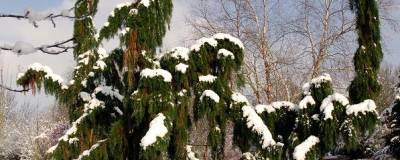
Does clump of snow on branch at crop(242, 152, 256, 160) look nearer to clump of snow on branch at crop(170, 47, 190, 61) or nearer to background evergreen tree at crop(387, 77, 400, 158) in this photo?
clump of snow on branch at crop(170, 47, 190, 61)

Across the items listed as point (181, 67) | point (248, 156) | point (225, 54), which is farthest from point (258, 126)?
point (181, 67)

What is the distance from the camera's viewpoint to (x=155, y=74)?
5695 millimetres

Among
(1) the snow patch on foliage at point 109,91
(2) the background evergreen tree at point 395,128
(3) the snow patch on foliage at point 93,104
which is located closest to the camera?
(3) the snow patch on foliage at point 93,104

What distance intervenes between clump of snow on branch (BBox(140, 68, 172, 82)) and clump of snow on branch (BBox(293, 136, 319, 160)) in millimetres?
1435

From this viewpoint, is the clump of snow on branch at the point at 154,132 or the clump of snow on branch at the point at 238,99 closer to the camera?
the clump of snow on branch at the point at 154,132

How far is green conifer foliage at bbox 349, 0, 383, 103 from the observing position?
5.59 m

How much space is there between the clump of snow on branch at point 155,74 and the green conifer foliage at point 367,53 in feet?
5.96

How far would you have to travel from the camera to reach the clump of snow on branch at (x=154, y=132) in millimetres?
5273

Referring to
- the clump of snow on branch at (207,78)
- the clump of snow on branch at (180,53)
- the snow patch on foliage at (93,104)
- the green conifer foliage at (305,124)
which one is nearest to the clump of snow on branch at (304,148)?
the green conifer foliage at (305,124)

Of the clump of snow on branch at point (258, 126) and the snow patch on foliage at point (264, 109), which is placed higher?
the snow patch on foliage at point (264, 109)

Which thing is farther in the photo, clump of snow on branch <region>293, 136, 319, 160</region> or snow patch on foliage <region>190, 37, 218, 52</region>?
snow patch on foliage <region>190, 37, 218, 52</region>

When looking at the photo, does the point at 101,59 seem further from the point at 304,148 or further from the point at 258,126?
the point at 304,148

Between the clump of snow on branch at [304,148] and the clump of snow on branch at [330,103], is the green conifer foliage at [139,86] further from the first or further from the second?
the clump of snow on branch at [330,103]

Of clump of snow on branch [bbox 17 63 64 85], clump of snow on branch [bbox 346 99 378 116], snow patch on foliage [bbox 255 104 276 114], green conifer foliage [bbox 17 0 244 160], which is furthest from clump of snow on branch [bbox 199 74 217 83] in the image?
clump of snow on branch [bbox 17 63 64 85]
